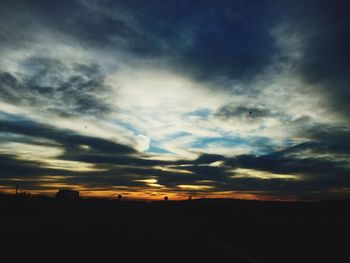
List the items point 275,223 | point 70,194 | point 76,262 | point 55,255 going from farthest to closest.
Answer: point 70,194 → point 275,223 → point 55,255 → point 76,262

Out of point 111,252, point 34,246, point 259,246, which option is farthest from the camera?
point 259,246

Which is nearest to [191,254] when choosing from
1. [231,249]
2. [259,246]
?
[231,249]

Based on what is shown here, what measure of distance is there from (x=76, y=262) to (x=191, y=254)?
2.88m

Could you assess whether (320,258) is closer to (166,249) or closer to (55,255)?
(166,249)

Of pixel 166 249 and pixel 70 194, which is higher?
pixel 70 194

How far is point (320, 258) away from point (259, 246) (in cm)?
277

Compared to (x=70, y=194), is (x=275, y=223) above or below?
below

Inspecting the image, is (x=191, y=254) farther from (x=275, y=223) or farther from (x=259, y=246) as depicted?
(x=275, y=223)

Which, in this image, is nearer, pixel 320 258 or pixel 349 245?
pixel 320 258

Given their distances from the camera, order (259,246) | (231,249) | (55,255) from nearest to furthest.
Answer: (55,255) → (231,249) → (259,246)

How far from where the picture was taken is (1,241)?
34.6 feet

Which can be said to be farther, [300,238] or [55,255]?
[300,238]

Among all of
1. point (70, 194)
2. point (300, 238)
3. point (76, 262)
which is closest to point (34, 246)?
point (76, 262)

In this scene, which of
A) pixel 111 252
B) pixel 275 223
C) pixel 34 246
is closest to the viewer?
pixel 111 252
